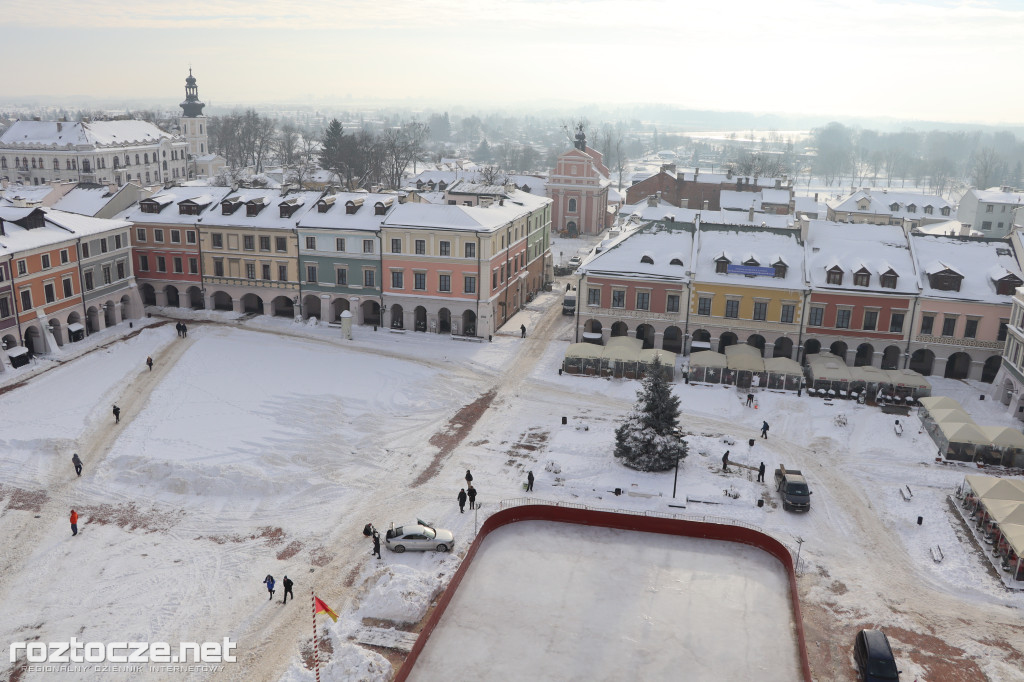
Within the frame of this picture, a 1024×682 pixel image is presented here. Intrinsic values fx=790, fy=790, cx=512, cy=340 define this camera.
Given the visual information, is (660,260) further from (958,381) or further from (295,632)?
(295,632)

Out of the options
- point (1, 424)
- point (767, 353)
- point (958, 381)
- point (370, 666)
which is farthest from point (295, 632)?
point (958, 381)

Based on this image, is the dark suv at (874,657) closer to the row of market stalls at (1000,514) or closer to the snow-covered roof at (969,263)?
the row of market stalls at (1000,514)

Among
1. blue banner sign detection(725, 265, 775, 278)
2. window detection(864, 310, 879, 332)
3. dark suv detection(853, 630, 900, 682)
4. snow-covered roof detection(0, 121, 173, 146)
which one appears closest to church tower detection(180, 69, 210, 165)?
snow-covered roof detection(0, 121, 173, 146)

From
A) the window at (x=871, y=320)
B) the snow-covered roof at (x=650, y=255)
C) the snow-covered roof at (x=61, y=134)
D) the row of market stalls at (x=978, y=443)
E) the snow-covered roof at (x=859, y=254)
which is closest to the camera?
the row of market stalls at (x=978, y=443)

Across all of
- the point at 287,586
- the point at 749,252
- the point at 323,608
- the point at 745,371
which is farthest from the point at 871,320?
the point at 323,608

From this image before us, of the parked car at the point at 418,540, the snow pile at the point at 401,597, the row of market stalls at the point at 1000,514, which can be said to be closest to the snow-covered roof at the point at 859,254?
the row of market stalls at the point at 1000,514

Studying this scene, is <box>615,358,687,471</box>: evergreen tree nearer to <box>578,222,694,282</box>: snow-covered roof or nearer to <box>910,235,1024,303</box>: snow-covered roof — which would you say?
<box>578,222,694,282</box>: snow-covered roof
